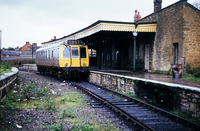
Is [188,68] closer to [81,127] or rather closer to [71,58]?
[71,58]

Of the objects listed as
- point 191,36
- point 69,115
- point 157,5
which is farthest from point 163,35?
point 69,115

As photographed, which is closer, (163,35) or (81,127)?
(81,127)

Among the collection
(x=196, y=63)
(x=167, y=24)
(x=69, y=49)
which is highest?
(x=167, y=24)

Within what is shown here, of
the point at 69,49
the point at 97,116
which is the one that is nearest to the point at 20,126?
the point at 97,116

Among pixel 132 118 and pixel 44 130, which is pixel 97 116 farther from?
pixel 44 130

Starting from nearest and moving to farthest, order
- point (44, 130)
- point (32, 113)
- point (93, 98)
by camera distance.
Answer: point (44, 130) → point (32, 113) → point (93, 98)

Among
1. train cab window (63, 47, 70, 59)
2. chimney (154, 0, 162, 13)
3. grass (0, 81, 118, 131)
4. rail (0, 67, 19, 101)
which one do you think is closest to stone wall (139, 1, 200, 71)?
chimney (154, 0, 162, 13)

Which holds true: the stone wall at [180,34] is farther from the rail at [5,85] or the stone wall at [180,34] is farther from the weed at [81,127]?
the rail at [5,85]

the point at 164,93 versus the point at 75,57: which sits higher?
the point at 75,57

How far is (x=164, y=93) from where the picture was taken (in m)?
7.43

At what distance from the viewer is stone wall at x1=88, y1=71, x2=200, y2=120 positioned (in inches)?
237

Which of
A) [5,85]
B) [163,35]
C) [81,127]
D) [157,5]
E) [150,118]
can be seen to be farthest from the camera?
[157,5]

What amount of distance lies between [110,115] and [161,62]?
9.31 meters

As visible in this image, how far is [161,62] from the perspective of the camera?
14.4 metres
